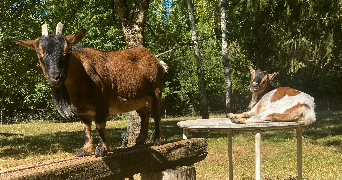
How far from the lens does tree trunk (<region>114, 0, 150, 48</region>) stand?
24.0ft

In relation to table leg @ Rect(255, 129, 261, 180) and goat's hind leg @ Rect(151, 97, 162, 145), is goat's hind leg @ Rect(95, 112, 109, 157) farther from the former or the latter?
table leg @ Rect(255, 129, 261, 180)

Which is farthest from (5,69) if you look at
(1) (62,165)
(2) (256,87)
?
(1) (62,165)

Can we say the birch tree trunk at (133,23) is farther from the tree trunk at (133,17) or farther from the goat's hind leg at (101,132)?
the goat's hind leg at (101,132)

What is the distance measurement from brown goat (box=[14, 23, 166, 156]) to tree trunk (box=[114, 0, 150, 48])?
171 inches

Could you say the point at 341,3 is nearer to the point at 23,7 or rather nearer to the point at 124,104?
the point at 23,7

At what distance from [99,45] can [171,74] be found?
25.3ft

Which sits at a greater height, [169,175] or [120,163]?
[120,163]

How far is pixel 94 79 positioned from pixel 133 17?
514cm

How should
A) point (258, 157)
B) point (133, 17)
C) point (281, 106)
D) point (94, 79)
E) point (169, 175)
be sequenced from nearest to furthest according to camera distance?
point (94, 79)
point (169, 175)
point (258, 157)
point (281, 106)
point (133, 17)

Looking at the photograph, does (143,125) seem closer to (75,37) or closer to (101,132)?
(101,132)


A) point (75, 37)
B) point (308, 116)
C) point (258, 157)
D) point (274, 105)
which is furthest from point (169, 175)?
point (308, 116)

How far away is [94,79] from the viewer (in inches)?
100.0

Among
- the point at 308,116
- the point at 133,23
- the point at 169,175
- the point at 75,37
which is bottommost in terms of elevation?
the point at 169,175

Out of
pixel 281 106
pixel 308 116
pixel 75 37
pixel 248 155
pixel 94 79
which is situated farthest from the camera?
pixel 248 155
